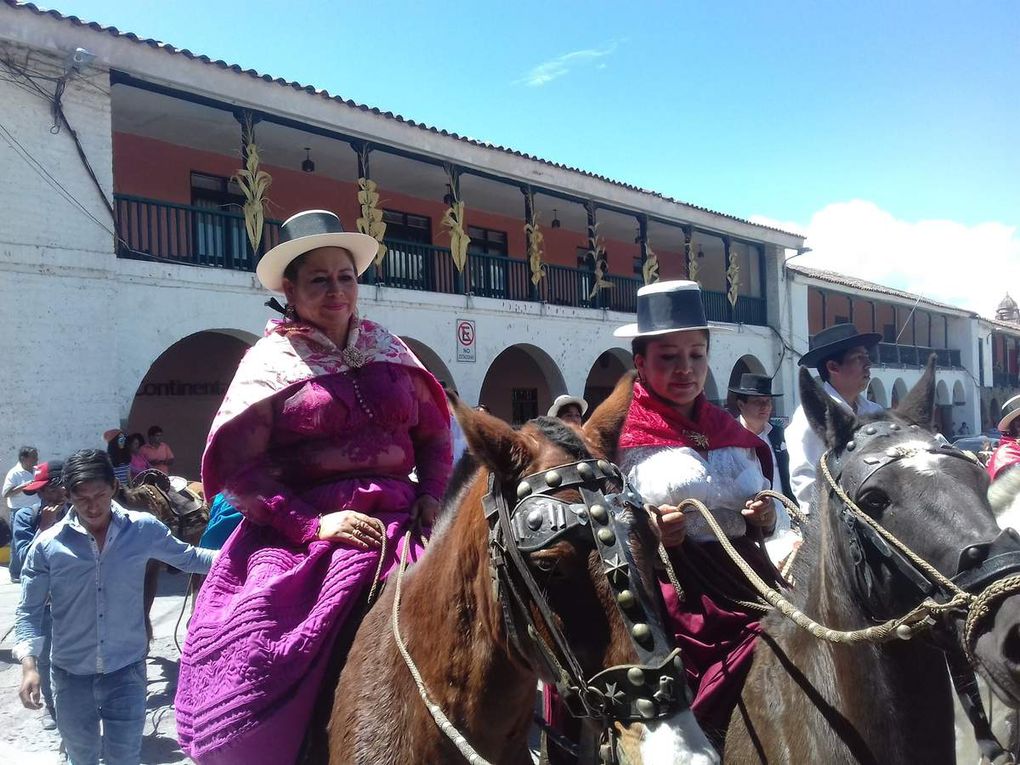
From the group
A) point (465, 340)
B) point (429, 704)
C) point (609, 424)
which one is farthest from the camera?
point (465, 340)

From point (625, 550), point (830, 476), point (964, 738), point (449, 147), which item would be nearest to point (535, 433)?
point (625, 550)

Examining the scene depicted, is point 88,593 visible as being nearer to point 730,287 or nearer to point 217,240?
point 217,240

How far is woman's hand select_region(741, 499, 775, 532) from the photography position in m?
2.77

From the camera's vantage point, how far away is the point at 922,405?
A: 2371mm

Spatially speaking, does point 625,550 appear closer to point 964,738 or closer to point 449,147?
point 964,738

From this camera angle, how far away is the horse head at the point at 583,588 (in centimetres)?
138

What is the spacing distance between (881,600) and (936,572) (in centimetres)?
24

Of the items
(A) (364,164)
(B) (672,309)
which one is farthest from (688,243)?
(B) (672,309)

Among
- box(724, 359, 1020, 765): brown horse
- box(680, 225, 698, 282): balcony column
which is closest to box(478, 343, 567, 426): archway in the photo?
box(680, 225, 698, 282): balcony column

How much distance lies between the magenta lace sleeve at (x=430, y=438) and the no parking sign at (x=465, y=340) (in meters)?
10.9

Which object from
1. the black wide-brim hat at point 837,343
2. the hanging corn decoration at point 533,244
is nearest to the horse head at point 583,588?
the black wide-brim hat at point 837,343

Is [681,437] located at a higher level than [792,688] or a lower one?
higher

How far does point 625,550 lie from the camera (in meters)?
1.46

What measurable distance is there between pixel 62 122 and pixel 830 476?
31.4 feet
